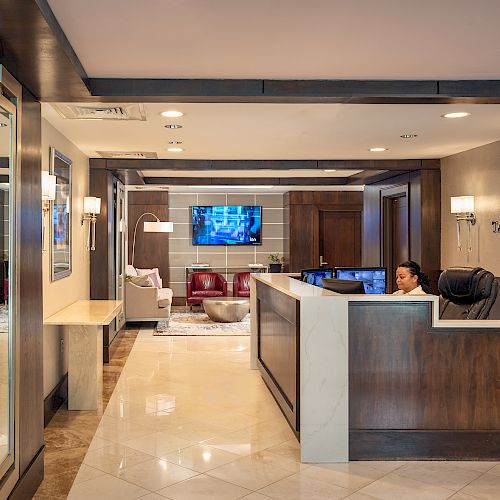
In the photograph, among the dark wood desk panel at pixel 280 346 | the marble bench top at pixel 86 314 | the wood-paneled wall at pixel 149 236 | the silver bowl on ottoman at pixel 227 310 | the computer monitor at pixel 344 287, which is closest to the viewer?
the dark wood desk panel at pixel 280 346

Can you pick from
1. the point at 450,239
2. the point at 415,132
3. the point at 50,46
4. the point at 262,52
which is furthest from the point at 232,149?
the point at 50,46

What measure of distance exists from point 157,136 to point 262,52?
2893mm

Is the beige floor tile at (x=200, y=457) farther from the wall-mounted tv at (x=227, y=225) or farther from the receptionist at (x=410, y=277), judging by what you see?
the wall-mounted tv at (x=227, y=225)

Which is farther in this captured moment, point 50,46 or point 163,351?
point 163,351

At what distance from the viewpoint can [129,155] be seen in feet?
23.9

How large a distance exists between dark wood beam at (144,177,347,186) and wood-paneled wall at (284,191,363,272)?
9.47 ft

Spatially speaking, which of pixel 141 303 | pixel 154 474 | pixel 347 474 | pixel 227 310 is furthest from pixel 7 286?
pixel 227 310

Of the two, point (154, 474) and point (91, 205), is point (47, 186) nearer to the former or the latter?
point (154, 474)

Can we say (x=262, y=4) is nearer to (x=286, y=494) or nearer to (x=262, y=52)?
(x=262, y=52)

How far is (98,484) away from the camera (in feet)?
12.3

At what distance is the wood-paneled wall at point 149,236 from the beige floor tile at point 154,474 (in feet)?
29.4

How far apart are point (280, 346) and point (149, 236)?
8.16 meters

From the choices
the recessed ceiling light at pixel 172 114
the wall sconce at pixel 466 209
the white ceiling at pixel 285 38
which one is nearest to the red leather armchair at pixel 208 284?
the wall sconce at pixel 466 209

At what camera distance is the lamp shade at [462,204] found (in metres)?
6.62
